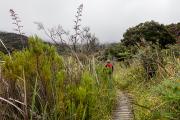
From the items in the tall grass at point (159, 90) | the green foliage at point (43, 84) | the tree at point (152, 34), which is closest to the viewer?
the green foliage at point (43, 84)

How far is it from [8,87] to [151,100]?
598cm

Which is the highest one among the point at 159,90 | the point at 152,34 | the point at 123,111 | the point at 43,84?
the point at 152,34

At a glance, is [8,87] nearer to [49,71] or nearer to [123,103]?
[49,71]

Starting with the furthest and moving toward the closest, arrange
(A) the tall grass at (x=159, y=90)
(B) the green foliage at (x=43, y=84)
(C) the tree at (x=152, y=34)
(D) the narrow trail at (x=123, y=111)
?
(C) the tree at (x=152, y=34) < (D) the narrow trail at (x=123, y=111) < (A) the tall grass at (x=159, y=90) < (B) the green foliage at (x=43, y=84)

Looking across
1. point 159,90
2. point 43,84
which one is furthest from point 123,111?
point 43,84

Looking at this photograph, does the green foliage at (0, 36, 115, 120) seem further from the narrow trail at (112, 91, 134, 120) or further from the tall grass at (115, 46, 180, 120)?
the narrow trail at (112, 91, 134, 120)

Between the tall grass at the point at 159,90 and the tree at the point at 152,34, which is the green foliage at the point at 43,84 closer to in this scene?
the tall grass at the point at 159,90

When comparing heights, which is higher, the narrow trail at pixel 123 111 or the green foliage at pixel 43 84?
the green foliage at pixel 43 84

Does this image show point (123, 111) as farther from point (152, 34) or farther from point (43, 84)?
point (152, 34)

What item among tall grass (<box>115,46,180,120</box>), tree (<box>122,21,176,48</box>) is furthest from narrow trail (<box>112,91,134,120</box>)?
tree (<box>122,21,176,48</box>)

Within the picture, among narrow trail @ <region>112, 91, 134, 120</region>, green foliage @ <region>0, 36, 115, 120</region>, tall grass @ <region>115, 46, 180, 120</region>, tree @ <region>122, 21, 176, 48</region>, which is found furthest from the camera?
tree @ <region>122, 21, 176, 48</region>

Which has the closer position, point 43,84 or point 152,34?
point 43,84

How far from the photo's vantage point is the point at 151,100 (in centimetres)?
1223

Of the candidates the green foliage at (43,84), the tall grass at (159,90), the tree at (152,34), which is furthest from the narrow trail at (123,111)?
the tree at (152,34)
